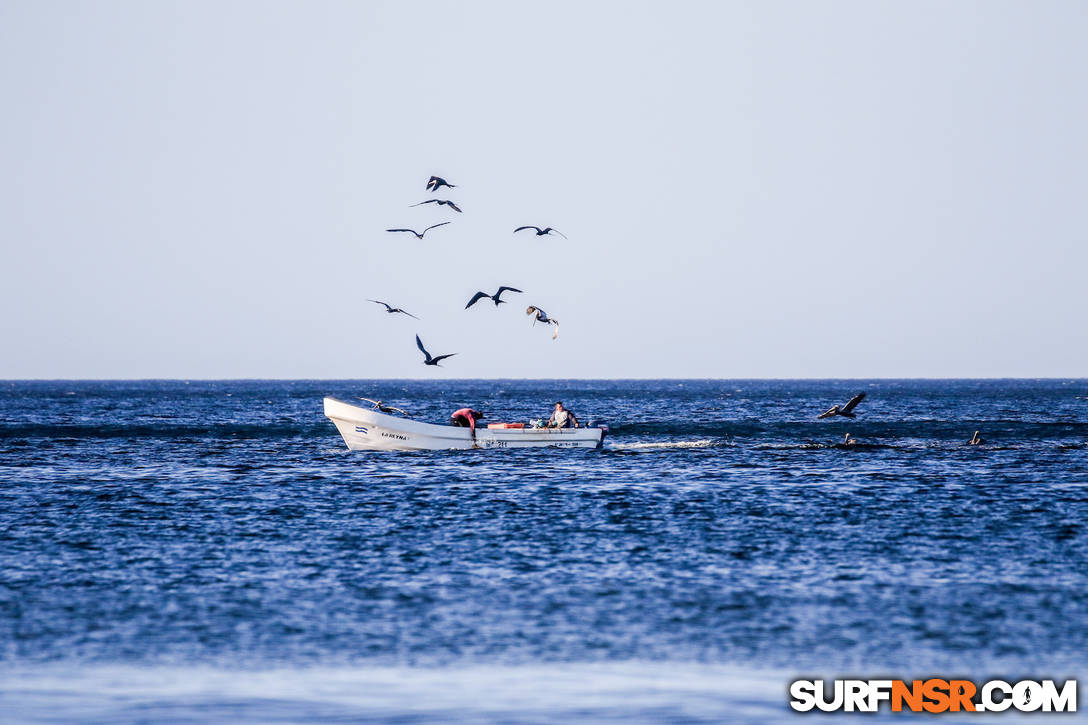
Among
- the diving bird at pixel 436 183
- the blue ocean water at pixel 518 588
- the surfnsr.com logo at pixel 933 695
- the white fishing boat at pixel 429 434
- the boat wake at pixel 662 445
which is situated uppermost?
the diving bird at pixel 436 183

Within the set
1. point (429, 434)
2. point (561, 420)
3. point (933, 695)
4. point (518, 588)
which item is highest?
point (561, 420)

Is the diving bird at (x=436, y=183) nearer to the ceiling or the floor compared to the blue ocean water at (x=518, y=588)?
nearer to the ceiling

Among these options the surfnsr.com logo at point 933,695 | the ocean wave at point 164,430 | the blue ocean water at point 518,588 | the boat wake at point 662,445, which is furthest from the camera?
the ocean wave at point 164,430

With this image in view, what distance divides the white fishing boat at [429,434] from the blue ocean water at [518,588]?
584cm

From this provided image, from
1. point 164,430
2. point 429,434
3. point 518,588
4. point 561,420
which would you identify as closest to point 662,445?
point 561,420

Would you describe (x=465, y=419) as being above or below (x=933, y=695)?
above

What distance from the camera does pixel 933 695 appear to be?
13516 mm

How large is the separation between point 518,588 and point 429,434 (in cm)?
2791

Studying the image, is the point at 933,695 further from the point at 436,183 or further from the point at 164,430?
the point at 164,430

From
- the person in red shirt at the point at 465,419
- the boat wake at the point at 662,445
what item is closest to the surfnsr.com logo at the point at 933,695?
the person in red shirt at the point at 465,419

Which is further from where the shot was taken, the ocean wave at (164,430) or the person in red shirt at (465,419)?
the ocean wave at (164,430)

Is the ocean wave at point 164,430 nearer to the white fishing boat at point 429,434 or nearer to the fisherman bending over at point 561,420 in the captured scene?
the white fishing boat at point 429,434

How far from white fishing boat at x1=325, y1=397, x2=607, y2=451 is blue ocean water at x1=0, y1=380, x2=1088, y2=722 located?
584 cm

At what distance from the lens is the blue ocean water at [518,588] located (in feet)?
45.4
